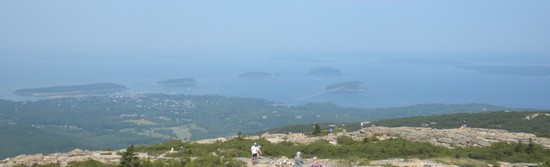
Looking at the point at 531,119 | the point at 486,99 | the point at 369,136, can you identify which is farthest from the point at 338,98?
the point at 369,136

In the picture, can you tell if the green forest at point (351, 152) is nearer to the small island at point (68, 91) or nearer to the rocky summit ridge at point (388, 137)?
the rocky summit ridge at point (388, 137)

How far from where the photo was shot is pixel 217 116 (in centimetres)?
12644

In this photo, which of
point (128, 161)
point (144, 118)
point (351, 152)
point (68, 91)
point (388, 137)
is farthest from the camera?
point (68, 91)

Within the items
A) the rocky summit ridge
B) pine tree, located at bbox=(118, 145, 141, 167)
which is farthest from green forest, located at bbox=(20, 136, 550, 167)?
the rocky summit ridge

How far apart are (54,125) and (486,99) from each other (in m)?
175

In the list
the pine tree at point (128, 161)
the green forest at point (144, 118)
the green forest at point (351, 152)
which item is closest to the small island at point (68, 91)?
the green forest at point (144, 118)

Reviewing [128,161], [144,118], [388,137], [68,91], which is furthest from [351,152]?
[68,91]

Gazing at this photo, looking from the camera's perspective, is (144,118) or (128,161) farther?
(144,118)

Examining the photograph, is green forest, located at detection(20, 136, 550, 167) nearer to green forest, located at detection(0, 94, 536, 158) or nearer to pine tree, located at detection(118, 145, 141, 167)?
pine tree, located at detection(118, 145, 141, 167)

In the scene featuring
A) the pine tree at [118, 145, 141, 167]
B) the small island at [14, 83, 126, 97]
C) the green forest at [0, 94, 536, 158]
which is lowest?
the green forest at [0, 94, 536, 158]

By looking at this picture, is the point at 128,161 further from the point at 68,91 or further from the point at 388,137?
the point at 68,91

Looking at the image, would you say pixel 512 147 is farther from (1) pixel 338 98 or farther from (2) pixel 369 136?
(1) pixel 338 98

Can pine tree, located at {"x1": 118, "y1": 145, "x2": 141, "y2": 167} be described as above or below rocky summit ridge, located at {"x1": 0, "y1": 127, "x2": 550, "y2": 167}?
above

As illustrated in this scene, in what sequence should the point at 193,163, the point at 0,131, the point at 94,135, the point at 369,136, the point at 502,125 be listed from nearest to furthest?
1. the point at 193,163
2. the point at 369,136
3. the point at 502,125
4. the point at 0,131
5. the point at 94,135
